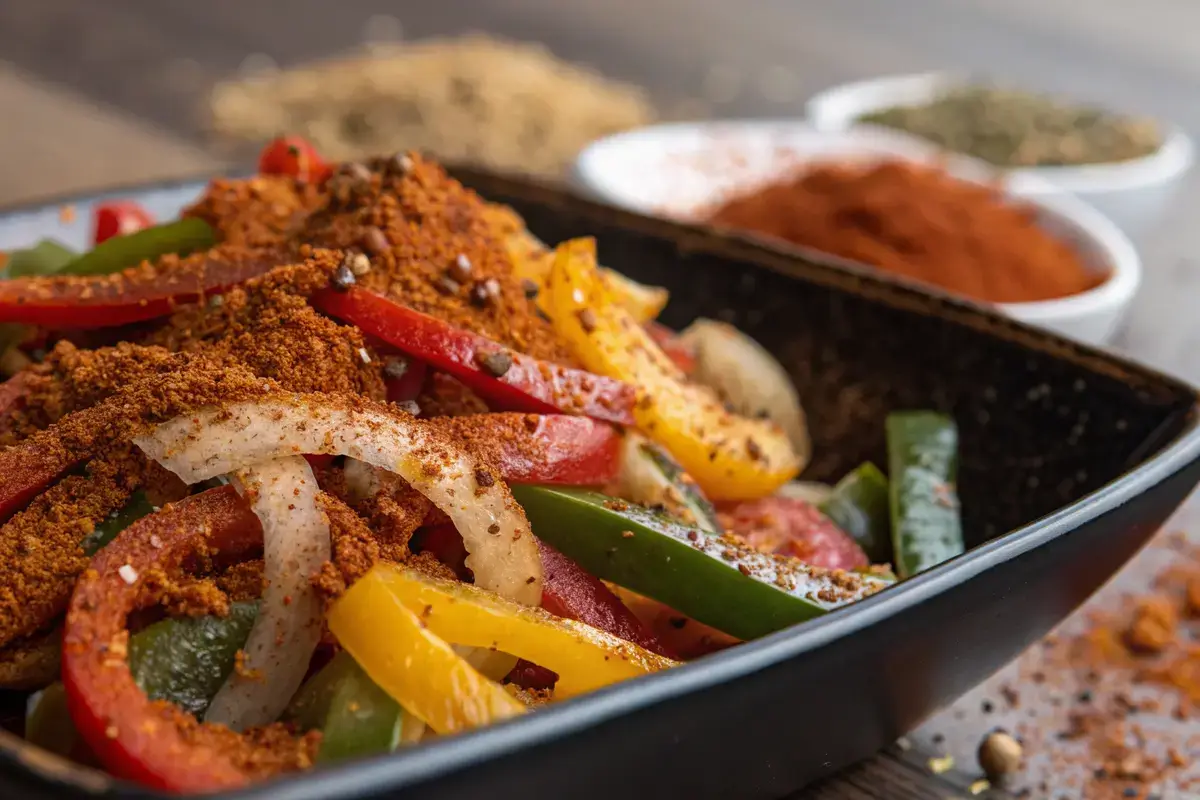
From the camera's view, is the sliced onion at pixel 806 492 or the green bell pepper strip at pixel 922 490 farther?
the sliced onion at pixel 806 492

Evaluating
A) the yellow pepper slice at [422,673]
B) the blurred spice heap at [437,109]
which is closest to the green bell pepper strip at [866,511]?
the yellow pepper slice at [422,673]

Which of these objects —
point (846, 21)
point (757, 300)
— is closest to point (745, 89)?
point (846, 21)

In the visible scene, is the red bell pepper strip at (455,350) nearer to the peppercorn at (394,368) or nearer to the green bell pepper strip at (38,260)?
the peppercorn at (394,368)

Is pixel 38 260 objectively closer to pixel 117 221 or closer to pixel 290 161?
pixel 117 221

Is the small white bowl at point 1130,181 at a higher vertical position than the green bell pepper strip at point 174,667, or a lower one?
higher

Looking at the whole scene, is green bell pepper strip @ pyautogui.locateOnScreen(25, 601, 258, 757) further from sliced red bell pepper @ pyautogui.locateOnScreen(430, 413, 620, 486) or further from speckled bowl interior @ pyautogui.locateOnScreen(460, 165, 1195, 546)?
speckled bowl interior @ pyautogui.locateOnScreen(460, 165, 1195, 546)

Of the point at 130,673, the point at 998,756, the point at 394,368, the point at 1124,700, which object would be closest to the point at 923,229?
the point at 1124,700
